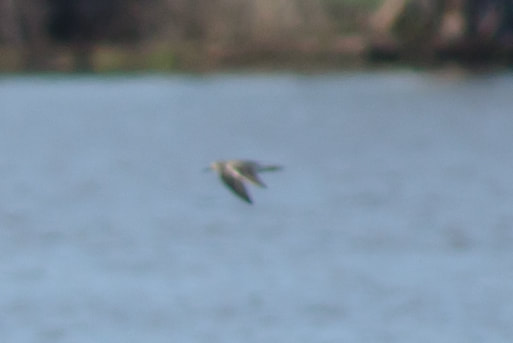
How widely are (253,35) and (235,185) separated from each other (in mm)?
21868

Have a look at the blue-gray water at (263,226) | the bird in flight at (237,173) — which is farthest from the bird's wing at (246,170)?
the blue-gray water at (263,226)

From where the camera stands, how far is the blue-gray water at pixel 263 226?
7008 mm

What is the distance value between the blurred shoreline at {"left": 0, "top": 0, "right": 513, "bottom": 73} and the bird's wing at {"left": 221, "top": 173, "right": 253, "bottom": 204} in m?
19.2

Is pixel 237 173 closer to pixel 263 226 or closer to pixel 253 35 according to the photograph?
pixel 263 226

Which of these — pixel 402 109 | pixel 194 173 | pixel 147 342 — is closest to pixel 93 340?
pixel 147 342

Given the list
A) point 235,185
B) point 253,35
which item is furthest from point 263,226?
point 253,35

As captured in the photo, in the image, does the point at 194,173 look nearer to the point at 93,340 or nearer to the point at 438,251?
the point at 438,251

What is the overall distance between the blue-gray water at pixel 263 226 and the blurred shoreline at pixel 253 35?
252 inches

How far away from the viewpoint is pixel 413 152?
47.0 ft

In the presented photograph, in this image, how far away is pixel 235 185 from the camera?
18.8 ft

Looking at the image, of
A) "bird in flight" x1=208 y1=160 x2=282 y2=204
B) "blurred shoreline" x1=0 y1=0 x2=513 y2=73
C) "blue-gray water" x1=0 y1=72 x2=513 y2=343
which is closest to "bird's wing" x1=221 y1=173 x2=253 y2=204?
"bird in flight" x1=208 y1=160 x2=282 y2=204

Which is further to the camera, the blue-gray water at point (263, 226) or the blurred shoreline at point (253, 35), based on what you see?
the blurred shoreline at point (253, 35)

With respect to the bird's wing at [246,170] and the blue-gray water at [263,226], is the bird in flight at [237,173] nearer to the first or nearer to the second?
the bird's wing at [246,170]

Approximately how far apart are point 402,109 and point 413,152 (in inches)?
186
